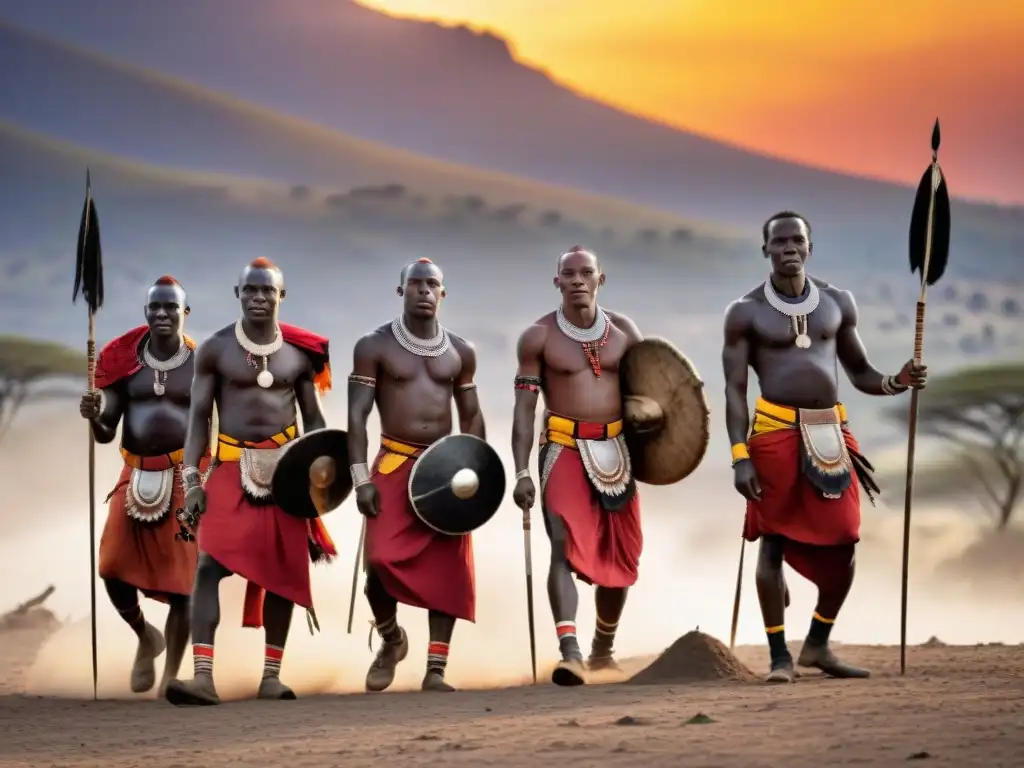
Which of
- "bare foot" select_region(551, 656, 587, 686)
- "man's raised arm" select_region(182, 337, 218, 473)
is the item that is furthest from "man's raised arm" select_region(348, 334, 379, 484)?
"bare foot" select_region(551, 656, 587, 686)

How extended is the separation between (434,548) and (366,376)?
0.98 meters

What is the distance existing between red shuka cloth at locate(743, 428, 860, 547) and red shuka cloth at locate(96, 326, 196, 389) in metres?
3.52

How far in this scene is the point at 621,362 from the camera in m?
9.97

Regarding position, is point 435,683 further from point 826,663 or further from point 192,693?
point 826,663

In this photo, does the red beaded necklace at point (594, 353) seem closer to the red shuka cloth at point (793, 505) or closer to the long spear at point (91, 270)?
the red shuka cloth at point (793, 505)

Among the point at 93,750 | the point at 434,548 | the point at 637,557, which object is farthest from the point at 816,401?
the point at 93,750

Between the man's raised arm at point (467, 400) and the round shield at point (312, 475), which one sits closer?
the round shield at point (312, 475)

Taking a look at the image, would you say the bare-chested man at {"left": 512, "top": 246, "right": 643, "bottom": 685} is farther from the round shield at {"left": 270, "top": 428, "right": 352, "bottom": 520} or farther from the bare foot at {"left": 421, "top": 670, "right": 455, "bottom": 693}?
the round shield at {"left": 270, "top": 428, "right": 352, "bottom": 520}

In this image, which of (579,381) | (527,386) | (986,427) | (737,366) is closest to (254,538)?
(527,386)

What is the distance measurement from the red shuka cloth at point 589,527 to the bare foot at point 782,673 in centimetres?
108

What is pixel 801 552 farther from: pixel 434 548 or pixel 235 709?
pixel 235 709

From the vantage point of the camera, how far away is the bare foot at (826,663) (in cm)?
920

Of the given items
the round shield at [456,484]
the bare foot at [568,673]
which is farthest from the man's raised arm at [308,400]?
the bare foot at [568,673]

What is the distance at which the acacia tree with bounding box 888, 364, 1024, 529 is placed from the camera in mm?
21266
